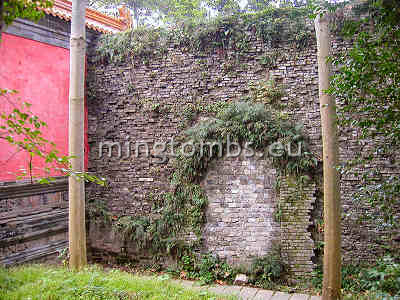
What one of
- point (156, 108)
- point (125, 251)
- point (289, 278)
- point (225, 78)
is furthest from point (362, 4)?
point (125, 251)

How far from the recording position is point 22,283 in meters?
4.34

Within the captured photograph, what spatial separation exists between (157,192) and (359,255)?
423 cm

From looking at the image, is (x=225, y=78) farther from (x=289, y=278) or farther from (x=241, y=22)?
(x=289, y=278)

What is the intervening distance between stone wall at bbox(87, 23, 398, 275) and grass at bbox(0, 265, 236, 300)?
6.49 feet

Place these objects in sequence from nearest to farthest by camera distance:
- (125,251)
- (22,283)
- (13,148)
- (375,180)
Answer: (22,283)
(375,180)
(13,148)
(125,251)

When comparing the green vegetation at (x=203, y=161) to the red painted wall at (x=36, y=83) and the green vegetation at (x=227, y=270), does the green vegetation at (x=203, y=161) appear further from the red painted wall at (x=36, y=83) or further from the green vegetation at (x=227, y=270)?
the red painted wall at (x=36, y=83)

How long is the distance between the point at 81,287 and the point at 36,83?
14.7 ft

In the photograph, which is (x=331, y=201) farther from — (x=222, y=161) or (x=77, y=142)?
(x=77, y=142)

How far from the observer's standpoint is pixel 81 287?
13.3 ft

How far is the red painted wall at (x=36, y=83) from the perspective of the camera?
6.08 metres

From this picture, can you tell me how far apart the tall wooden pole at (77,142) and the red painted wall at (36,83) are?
1.39m

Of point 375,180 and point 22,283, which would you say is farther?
point 375,180

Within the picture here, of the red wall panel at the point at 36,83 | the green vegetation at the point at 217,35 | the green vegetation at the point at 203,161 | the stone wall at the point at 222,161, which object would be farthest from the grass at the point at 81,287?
the green vegetation at the point at 217,35

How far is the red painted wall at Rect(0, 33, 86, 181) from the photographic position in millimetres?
6082
